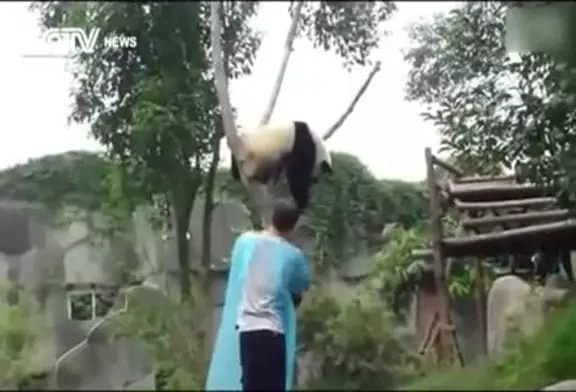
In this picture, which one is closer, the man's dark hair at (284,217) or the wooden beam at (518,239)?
the man's dark hair at (284,217)

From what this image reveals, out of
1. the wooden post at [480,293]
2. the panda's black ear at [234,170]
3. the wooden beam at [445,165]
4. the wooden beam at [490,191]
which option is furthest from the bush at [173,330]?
the wooden post at [480,293]

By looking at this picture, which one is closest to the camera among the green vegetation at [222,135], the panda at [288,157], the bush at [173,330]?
the panda at [288,157]

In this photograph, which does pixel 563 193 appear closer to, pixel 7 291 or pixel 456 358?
pixel 456 358

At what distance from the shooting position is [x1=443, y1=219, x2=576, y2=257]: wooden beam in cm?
516

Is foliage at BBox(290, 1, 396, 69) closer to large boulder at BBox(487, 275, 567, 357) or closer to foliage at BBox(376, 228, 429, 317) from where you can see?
foliage at BBox(376, 228, 429, 317)

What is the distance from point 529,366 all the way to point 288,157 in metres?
0.92

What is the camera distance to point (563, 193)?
15.4 ft

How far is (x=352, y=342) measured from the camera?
4242mm

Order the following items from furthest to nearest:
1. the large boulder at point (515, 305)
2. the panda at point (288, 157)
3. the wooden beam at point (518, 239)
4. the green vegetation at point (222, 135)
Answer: the wooden beam at point (518, 239) < the large boulder at point (515, 305) < the green vegetation at point (222, 135) < the panda at point (288, 157)

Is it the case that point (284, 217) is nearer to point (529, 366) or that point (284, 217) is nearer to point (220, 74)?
point (529, 366)

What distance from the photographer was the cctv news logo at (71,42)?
4.67 metres

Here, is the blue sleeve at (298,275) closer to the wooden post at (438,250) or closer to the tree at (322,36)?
the tree at (322,36)

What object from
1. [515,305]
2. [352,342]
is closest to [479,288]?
[515,305]

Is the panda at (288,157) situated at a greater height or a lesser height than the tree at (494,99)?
lesser
